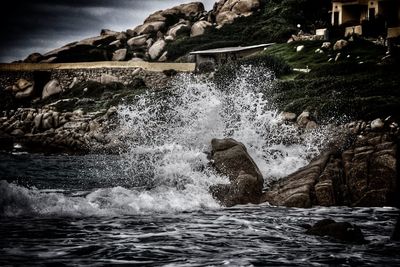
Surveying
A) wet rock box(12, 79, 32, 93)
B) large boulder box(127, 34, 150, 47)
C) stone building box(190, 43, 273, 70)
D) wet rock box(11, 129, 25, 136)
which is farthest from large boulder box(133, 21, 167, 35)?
wet rock box(11, 129, 25, 136)

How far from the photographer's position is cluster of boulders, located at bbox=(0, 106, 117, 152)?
39.6 meters

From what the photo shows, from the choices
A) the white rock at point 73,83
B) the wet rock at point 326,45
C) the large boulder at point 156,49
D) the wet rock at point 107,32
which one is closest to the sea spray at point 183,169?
the wet rock at point 326,45

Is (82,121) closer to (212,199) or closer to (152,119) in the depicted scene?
(152,119)

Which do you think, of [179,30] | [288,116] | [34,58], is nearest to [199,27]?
[179,30]

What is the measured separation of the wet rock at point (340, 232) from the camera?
31.7 feet

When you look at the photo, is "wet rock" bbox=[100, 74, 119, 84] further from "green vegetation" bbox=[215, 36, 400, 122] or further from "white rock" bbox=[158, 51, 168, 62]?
"green vegetation" bbox=[215, 36, 400, 122]

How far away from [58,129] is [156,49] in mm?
30945

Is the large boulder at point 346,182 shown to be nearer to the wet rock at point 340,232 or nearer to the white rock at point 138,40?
the wet rock at point 340,232

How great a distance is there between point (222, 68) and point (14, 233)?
123ft

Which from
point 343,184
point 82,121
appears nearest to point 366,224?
point 343,184

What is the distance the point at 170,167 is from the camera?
16547mm

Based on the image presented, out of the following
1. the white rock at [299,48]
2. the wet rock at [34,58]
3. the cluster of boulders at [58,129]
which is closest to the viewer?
the cluster of boulders at [58,129]

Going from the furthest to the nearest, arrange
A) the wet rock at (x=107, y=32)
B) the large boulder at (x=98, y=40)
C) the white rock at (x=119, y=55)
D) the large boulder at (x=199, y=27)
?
the wet rock at (x=107, y=32)
the large boulder at (x=98, y=40)
the large boulder at (x=199, y=27)
the white rock at (x=119, y=55)

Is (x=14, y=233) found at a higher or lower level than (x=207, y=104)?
lower
